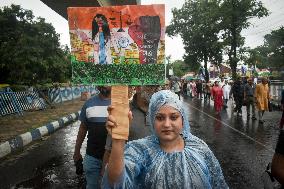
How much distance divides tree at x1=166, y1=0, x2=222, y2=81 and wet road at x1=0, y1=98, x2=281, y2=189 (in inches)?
1387

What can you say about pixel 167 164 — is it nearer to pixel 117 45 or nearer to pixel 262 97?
pixel 117 45

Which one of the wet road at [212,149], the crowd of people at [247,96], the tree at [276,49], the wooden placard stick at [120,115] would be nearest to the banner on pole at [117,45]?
the wooden placard stick at [120,115]

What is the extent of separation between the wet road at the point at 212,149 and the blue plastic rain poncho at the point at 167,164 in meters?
3.88

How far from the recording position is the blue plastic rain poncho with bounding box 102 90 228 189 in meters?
2.38

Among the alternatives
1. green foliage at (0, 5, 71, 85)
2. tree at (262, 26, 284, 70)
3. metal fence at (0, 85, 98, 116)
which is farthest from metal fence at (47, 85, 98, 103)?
tree at (262, 26, 284, 70)

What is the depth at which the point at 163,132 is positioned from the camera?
2.48 metres

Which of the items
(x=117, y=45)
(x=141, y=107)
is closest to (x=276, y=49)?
(x=141, y=107)

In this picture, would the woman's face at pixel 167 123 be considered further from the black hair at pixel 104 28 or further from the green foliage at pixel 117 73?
the black hair at pixel 104 28

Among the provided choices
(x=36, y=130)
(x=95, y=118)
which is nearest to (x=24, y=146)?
(x=36, y=130)

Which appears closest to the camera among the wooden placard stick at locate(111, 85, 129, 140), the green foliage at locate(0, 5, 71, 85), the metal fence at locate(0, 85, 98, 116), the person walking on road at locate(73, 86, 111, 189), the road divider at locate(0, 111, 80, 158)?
the wooden placard stick at locate(111, 85, 129, 140)

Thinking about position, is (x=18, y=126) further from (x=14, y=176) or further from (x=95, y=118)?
(x=95, y=118)

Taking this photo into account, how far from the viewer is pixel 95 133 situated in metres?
4.15

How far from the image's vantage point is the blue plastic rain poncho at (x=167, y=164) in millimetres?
2375

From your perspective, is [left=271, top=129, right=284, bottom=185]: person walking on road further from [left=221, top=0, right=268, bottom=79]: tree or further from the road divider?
[left=221, top=0, right=268, bottom=79]: tree
